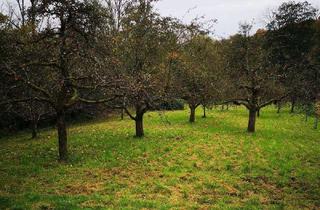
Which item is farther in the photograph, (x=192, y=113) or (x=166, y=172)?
(x=192, y=113)

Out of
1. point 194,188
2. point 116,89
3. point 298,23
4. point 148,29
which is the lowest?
point 194,188

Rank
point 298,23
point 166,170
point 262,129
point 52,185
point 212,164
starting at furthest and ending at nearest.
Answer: point 298,23
point 262,129
point 212,164
point 166,170
point 52,185

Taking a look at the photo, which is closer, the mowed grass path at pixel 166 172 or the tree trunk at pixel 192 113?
the mowed grass path at pixel 166 172

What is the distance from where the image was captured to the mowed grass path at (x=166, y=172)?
1385cm

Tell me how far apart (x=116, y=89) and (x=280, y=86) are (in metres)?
→ 20.6

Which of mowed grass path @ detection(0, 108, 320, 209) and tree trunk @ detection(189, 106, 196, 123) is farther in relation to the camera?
tree trunk @ detection(189, 106, 196, 123)

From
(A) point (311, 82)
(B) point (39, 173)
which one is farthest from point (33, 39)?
(A) point (311, 82)

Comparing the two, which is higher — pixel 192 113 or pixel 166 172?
pixel 192 113

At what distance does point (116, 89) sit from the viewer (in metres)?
17.6

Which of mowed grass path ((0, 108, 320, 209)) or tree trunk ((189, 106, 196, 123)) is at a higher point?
tree trunk ((189, 106, 196, 123))

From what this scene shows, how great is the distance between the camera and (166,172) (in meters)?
18.0

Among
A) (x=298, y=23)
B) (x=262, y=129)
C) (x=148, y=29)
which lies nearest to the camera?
(x=148, y=29)

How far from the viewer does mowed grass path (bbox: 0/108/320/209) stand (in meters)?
13.9

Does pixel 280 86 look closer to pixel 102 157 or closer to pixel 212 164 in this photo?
pixel 212 164
